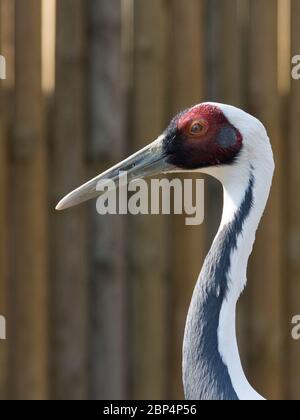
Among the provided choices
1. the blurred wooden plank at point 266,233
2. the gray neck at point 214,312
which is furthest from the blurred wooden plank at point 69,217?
the gray neck at point 214,312

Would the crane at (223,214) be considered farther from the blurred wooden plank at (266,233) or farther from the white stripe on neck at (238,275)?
the blurred wooden plank at (266,233)

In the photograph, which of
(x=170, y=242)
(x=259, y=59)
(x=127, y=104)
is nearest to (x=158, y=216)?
(x=170, y=242)

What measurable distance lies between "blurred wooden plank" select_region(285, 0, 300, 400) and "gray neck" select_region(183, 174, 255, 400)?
100cm

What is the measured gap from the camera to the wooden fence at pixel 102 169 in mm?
2928

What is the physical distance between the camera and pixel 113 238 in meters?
2.94

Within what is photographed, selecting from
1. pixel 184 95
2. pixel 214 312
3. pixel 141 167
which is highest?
pixel 184 95

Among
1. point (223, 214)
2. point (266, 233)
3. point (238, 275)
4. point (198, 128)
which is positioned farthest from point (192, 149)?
point (266, 233)

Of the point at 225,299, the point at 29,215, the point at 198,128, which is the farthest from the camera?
the point at 29,215

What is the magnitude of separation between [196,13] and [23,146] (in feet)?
1.80

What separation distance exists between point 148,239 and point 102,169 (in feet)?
0.69

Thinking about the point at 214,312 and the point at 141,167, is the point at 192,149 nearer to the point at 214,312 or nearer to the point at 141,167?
the point at 141,167

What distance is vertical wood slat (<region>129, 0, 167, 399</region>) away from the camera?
9.68ft

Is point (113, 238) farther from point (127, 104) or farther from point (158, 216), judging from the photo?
point (127, 104)

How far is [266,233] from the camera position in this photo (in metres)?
3.03
